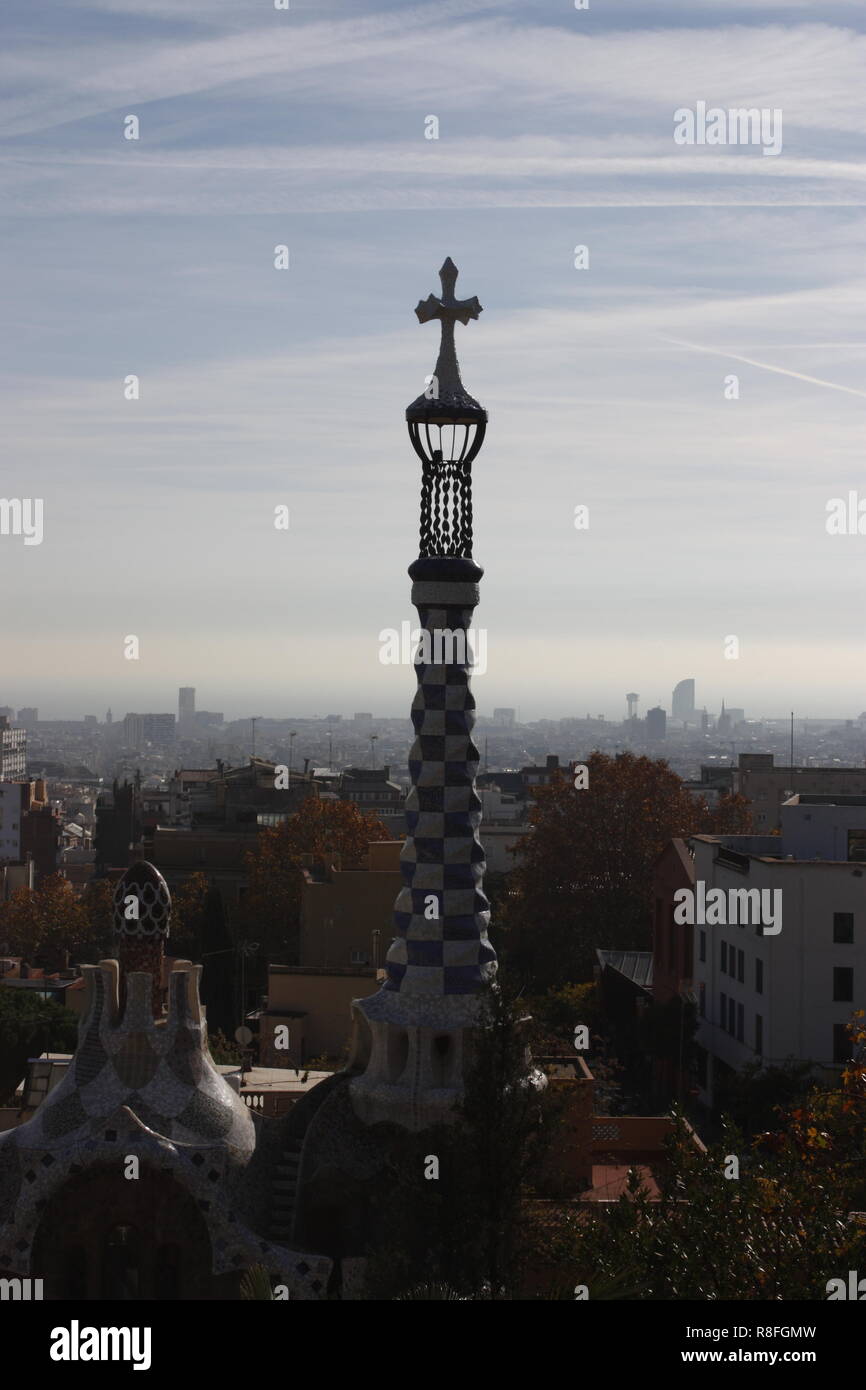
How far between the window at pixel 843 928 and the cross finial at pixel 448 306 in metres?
19.4

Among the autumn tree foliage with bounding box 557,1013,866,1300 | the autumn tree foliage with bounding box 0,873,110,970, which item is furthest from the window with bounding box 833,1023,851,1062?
the autumn tree foliage with bounding box 0,873,110,970

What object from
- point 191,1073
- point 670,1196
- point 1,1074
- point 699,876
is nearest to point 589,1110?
point 670,1196

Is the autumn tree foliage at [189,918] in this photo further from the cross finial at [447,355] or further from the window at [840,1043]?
the cross finial at [447,355]

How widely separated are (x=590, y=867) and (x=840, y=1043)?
1936 cm

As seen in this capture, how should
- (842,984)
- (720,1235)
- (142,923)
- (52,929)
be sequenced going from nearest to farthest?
(720,1235) → (142,923) → (842,984) → (52,929)

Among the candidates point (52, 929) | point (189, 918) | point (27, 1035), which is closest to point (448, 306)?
point (27, 1035)

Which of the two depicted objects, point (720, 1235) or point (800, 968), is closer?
point (720, 1235)

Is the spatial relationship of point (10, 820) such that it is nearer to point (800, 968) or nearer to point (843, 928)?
point (800, 968)

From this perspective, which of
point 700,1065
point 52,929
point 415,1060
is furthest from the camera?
point 52,929

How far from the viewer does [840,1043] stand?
3136 centimetres

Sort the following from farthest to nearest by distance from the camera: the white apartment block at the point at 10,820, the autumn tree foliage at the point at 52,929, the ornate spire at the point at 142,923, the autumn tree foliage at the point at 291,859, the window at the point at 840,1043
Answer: the white apartment block at the point at 10,820, the autumn tree foliage at the point at 52,929, the autumn tree foliage at the point at 291,859, the window at the point at 840,1043, the ornate spire at the point at 142,923

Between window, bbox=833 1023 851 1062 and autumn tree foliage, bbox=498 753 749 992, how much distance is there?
53.3 feet

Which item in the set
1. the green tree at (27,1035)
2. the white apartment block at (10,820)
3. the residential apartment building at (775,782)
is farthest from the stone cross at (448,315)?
the white apartment block at (10,820)

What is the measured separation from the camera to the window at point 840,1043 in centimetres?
3117
